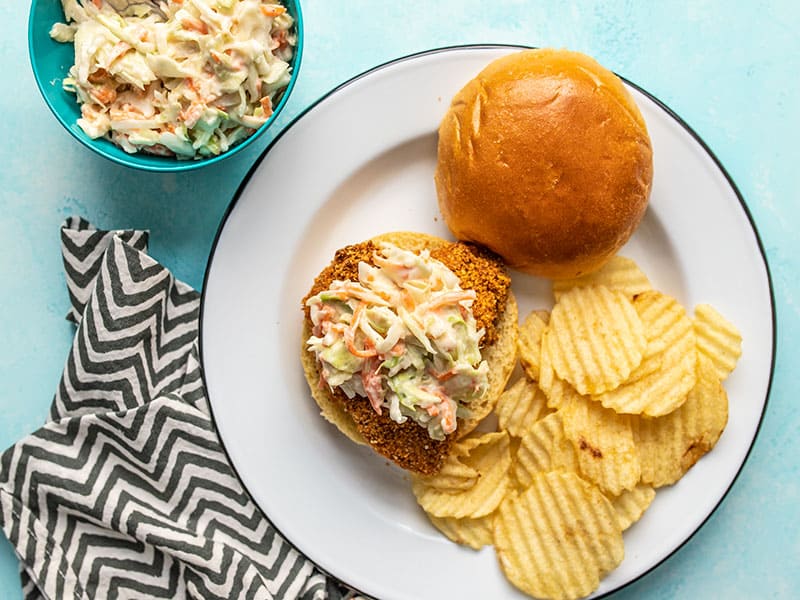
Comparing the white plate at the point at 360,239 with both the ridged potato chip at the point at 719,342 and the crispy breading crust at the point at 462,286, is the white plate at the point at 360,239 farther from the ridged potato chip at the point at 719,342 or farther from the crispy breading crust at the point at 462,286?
the crispy breading crust at the point at 462,286

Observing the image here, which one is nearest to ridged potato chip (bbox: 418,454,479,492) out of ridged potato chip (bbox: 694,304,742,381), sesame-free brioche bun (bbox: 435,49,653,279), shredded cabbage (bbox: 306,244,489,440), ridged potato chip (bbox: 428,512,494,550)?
ridged potato chip (bbox: 428,512,494,550)

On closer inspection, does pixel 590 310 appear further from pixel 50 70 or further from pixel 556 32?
pixel 50 70

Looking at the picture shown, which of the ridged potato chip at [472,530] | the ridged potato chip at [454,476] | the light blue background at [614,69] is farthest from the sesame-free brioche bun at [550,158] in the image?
the ridged potato chip at [472,530]

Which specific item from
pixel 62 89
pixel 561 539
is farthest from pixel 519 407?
pixel 62 89

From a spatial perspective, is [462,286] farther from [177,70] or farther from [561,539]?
[177,70]

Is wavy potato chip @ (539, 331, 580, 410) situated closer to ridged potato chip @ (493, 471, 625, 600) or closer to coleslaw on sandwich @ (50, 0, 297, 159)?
ridged potato chip @ (493, 471, 625, 600)

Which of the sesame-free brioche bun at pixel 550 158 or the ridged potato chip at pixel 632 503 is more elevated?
the sesame-free brioche bun at pixel 550 158
